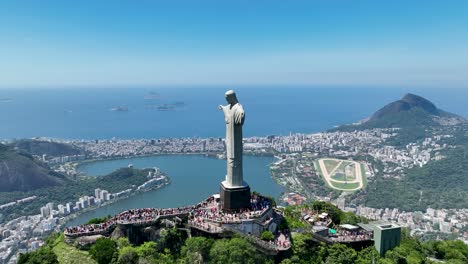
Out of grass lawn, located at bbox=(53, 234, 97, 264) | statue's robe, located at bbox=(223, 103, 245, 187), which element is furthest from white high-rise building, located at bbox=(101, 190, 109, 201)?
statue's robe, located at bbox=(223, 103, 245, 187)

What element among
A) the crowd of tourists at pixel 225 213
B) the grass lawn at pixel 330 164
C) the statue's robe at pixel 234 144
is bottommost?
the grass lawn at pixel 330 164

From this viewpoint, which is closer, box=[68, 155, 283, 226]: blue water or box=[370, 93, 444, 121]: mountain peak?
box=[68, 155, 283, 226]: blue water

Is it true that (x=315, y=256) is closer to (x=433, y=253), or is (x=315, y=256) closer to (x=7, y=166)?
(x=433, y=253)

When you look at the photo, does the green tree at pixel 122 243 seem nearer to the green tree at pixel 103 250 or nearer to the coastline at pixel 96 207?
the green tree at pixel 103 250

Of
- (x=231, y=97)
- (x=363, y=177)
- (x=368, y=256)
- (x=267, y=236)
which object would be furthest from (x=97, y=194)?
(x=368, y=256)

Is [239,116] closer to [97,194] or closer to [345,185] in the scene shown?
[97,194]

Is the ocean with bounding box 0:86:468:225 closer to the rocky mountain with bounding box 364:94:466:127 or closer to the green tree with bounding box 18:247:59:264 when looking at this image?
the rocky mountain with bounding box 364:94:466:127

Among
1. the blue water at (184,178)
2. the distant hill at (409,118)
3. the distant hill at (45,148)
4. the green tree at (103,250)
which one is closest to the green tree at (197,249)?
the green tree at (103,250)
